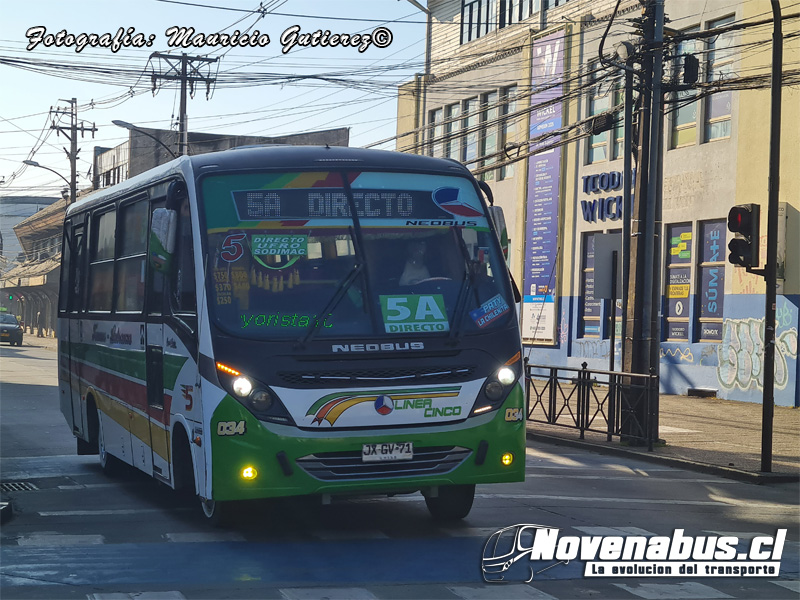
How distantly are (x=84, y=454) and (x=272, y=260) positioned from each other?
6.74 metres

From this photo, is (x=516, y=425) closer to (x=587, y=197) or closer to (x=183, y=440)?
(x=183, y=440)

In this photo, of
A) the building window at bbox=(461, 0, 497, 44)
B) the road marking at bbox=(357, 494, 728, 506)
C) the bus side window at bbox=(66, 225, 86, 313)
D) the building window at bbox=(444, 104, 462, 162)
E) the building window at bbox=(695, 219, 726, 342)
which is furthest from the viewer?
the building window at bbox=(444, 104, 462, 162)

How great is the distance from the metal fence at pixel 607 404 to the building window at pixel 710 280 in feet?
30.3

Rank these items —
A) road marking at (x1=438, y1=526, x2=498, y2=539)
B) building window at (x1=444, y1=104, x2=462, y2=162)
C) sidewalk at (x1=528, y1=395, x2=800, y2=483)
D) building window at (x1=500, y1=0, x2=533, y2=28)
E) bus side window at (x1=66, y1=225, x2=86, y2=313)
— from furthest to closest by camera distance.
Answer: building window at (x1=444, y1=104, x2=462, y2=162) → building window at (x1=500, y1=0, x2=533, y2=28) → sidewalk at (x1=528, y1=395, x2=800, y2=483) → bus side window at (x1=66, y1=225, x2=86, y2=313) → road marking at (x1=438, y1=526, x2=498, y2=539)

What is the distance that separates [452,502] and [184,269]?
2.97 m

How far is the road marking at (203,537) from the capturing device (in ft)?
29.1

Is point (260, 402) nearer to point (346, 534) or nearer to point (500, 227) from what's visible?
point (346, 534)

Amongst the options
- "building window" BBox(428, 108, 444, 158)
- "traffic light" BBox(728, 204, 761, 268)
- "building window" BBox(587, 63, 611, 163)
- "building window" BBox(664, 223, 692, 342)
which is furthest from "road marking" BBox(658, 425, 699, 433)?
"building window" BBox(428, 108, 444, 158)

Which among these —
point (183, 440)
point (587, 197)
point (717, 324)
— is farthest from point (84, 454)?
point (587, 197)

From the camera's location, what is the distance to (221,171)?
29.9ft

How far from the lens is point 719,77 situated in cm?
2811

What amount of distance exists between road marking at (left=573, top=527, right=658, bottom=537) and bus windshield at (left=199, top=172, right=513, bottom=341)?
74.3 inches

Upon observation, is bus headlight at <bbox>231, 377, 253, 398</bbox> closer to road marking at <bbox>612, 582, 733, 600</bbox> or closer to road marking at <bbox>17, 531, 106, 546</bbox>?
road marking at <bbox>17, 531, 106, 546</bbox>

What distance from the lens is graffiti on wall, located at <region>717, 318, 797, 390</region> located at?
25891 millimetres
